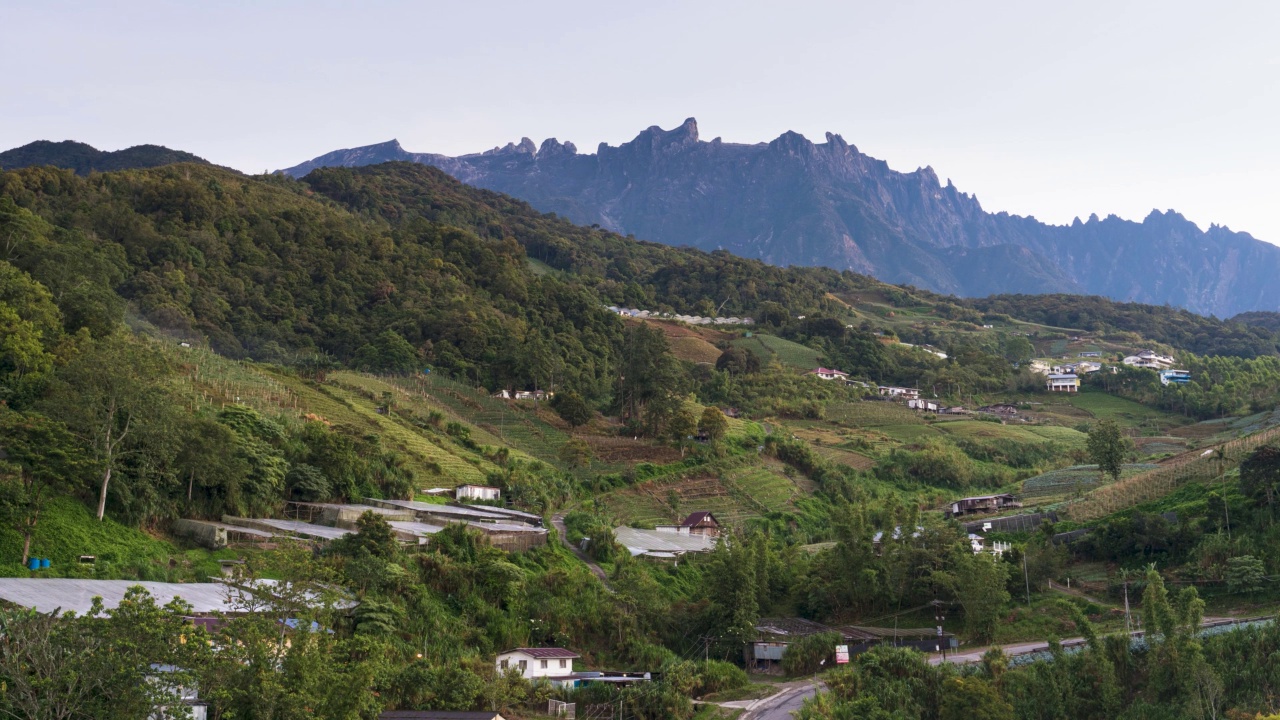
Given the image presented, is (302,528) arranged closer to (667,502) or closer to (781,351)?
Result: (667,502)

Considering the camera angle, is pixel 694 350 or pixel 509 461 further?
pixel 694 350

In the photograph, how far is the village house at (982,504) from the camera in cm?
4528

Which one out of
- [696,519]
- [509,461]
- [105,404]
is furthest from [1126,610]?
[105,404]

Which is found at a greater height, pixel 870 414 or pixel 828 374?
pixel 828 374

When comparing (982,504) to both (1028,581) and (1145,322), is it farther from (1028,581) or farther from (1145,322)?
(1145,322)

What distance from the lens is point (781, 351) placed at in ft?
276

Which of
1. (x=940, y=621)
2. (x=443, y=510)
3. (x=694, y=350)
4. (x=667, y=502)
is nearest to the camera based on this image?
(x=940, y=621)

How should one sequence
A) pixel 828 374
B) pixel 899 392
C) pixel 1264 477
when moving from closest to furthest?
1. pixel 1264 477
2. pixel 899 392
3. pixel 828 374

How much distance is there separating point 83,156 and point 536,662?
120856mm

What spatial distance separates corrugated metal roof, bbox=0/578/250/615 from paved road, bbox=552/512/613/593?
1305 cm

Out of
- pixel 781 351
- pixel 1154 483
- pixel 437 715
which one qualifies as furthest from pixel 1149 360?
pixel 437 715

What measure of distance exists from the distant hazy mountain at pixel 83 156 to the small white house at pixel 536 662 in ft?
345

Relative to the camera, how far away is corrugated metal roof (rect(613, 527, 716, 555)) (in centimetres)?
3856

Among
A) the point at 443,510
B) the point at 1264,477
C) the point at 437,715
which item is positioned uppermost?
the point at 1264,477
